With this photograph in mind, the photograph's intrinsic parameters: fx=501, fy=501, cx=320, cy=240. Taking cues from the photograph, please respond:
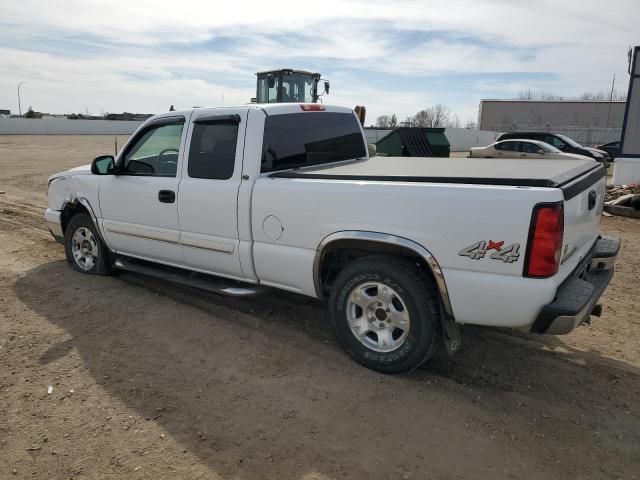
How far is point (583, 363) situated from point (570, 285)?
93 centimetres

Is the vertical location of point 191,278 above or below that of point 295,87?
below

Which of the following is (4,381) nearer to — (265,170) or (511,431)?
(265,170)

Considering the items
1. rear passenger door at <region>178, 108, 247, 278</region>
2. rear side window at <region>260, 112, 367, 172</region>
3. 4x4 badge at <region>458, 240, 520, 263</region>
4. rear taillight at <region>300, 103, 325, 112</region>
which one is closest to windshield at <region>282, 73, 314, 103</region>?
rear side window at <region>260, 112, 367, 172</region>

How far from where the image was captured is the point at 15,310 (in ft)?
15.9

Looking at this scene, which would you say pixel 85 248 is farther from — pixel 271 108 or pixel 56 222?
pixel 271 108

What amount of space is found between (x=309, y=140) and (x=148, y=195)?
167 cm

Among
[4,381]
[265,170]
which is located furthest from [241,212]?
[4,381]

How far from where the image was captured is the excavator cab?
1872 centimetres

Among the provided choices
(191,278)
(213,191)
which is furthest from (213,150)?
(191,278)

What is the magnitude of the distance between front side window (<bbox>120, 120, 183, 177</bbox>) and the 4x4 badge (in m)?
2.88

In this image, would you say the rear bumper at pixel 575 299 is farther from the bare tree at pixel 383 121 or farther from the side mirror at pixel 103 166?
the bare tree at pixel 383 121

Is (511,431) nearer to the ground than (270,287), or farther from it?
nearer to the ground

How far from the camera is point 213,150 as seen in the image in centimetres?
441

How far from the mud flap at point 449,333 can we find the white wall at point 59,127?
2187 inches
